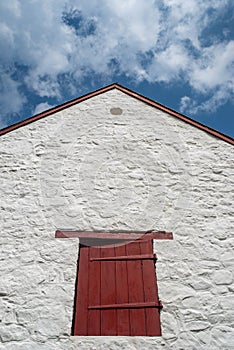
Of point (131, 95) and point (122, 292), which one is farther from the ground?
point (131, 95)

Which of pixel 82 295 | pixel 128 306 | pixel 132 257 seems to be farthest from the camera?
pixel 132 257

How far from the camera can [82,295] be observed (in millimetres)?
4375

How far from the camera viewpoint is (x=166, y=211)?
5273 millimetres

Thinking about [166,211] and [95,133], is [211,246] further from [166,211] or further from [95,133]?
→ [95,133]

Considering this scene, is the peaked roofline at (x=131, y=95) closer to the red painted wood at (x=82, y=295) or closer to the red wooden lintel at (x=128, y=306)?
the red painted wood at (x=82, y=295)

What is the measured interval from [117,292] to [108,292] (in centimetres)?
14

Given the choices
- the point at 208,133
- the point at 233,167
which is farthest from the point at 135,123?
the point at 233,167

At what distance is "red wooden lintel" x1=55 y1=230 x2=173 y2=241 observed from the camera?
493 centimetres

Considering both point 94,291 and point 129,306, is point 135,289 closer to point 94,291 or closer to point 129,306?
point 129,306

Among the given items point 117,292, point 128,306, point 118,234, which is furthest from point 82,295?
point 118,234

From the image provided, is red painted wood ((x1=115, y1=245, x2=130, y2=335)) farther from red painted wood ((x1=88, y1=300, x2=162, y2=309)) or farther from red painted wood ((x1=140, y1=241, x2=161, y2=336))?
red painted wood ((x1=140, y1=241, x2=161, y2=336))

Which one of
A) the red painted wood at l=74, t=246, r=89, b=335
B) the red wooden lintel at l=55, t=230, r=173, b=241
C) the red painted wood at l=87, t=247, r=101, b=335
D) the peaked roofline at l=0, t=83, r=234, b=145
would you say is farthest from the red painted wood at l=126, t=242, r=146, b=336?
the peaked roofline at l=0, t=83, r=234, b=145

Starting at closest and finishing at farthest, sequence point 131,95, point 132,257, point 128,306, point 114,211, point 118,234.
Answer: point 128,306, point 132,257, point 118,234, point 114,211, point 131,95

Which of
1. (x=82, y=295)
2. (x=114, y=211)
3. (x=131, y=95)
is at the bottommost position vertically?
(x=82, y=295)
